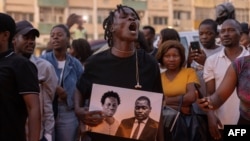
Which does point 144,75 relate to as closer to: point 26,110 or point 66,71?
point 26,110

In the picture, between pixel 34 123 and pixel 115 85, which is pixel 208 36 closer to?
pixel 115 85

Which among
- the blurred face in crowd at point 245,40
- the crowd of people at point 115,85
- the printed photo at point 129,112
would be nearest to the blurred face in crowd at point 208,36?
the crowd of people at point 115,85

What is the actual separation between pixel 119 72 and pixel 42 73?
137 cm

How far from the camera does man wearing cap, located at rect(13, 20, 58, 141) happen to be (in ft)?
17.1

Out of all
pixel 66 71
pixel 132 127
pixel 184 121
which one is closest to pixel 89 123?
pixel 132 127

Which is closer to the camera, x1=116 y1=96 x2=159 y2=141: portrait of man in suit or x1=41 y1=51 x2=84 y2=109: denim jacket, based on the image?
x1=116 y1=96 x2=159 y2=141: portrait of man in suit

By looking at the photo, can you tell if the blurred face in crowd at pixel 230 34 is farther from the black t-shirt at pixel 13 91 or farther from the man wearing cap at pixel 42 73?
the black t-shirt at pixel 13 91

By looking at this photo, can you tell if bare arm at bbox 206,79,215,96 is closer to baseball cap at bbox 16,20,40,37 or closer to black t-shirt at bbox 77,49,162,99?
black t-shirt at bbox 77,49,162,99

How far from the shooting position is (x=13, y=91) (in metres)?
3.93

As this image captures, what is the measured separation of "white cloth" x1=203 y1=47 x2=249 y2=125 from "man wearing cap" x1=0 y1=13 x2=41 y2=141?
2.28 m

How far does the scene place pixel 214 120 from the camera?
5.78 m

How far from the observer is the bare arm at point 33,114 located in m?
3.96

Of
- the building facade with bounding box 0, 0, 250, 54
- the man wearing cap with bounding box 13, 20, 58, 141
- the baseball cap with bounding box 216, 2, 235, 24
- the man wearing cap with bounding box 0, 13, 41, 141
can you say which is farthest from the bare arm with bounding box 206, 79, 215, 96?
the building facade with bounding box 0, 0, 250, 54

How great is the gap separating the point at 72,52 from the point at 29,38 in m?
2.65
